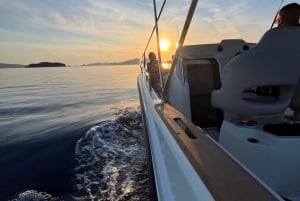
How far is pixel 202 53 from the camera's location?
10.6 ft

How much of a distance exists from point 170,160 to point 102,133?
3.63 meters

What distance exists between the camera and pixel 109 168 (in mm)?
3225

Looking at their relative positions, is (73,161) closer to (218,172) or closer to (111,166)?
(111,166)

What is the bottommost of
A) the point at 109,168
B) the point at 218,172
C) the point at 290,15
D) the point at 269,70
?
the point at 109,168

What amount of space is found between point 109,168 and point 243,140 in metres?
1.94

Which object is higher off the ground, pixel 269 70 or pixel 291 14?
pixel 291 14

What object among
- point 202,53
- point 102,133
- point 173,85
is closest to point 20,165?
point 102,133

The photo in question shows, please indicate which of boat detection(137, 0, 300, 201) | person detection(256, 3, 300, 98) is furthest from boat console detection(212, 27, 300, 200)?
person detection(256, 3, 300, 98)

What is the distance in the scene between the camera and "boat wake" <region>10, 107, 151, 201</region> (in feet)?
8.53

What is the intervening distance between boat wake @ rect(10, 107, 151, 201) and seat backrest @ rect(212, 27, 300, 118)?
4.03ft

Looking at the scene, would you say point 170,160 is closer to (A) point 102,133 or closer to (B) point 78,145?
(B) point 78,145

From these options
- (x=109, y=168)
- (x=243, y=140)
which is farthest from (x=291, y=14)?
(x=109, y=168)

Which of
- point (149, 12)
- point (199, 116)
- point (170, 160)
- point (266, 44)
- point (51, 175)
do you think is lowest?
point (51, 175)

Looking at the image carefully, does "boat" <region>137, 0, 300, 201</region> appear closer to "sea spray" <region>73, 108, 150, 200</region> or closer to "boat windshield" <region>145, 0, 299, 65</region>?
"boat windshield" <region>145, 0, 299, 65</region>
